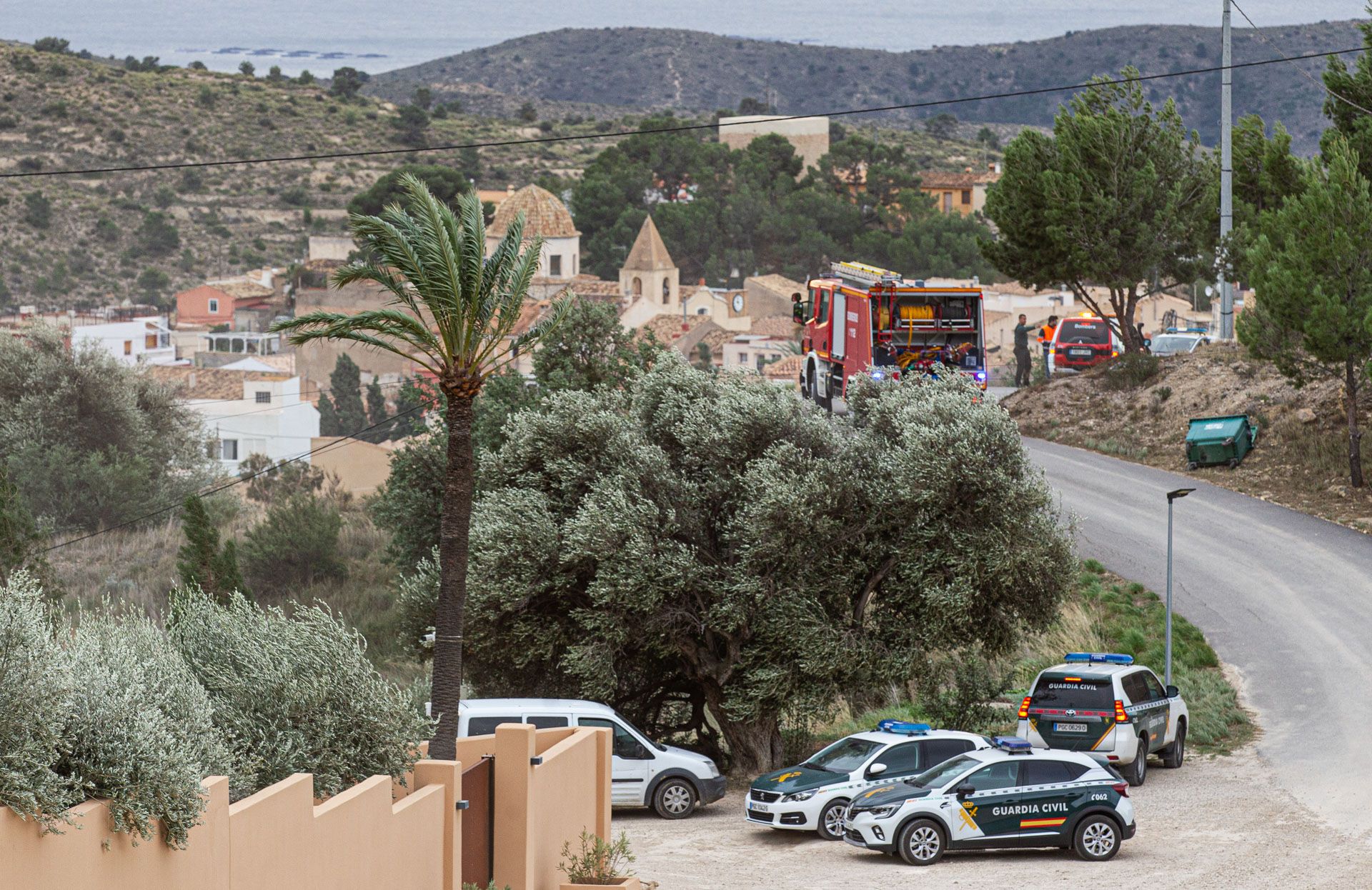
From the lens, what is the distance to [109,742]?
10164 millimetres

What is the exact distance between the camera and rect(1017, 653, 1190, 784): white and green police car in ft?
74.9

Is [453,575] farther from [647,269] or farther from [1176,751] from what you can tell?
[647,269]

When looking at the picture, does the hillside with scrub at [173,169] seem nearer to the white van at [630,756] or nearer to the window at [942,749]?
the white van at [630,756]

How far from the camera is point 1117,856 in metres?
19.3

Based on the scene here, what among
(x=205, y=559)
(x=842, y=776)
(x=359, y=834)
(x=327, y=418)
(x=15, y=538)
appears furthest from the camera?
(x=327, y=418)

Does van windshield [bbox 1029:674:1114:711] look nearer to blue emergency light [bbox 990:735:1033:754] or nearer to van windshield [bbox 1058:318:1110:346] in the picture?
blue emergency light [bbox 990:735:1033:754]

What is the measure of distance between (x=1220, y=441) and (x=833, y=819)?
806 inches

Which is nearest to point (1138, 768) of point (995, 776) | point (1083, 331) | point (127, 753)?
point (995, 776)

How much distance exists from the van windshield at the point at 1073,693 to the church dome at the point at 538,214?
9399 cm

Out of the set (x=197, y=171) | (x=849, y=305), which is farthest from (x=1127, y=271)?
(x=197, y=171)

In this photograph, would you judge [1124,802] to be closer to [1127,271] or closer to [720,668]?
[720,668]

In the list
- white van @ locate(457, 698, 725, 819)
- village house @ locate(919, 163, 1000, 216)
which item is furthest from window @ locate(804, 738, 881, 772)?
village house @ locate(919, 163, 1000, 216)

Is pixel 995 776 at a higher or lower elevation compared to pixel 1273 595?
lower

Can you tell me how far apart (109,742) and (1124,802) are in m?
13.0
